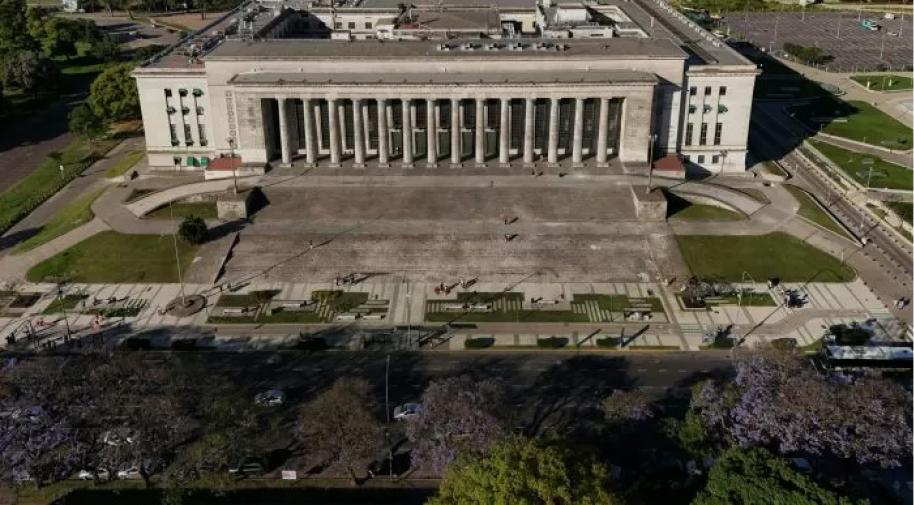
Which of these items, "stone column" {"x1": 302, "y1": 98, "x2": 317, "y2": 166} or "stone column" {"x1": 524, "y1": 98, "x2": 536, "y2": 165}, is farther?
"stone column" {"x1": 302, "y1": 98, "x2": 317, "y2": 166}

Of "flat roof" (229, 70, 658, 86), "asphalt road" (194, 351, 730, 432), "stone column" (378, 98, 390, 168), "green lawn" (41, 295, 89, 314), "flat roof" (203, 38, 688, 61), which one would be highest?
"flat roof" (203, 38, 688, 61)

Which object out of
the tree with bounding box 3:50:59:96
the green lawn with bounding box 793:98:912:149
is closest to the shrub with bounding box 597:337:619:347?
the green lawn with bounding box 793:98:912:149

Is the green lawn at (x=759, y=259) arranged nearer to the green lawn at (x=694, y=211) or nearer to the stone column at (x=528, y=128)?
the green lawn at (x=694, y=211)

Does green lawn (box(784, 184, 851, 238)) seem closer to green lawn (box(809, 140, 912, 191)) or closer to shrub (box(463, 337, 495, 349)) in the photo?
green lawn (box(809, 140, 912, 191))

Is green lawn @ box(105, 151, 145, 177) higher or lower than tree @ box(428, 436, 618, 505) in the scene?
lower

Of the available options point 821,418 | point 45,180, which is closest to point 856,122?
point 821,418

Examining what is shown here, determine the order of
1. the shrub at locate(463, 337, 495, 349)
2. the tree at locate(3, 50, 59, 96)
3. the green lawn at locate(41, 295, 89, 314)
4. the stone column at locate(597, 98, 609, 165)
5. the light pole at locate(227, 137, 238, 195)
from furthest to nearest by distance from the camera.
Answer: the tree at locate(3, 50, 59, 96) → the stone column at locate(597, 98, 609, 165) → the light pole at locate(227, 137, 238, 195) → the green lawn at locate(41, 295, 89, 314) → the shrub at locate(463, 337, 495, 349)
